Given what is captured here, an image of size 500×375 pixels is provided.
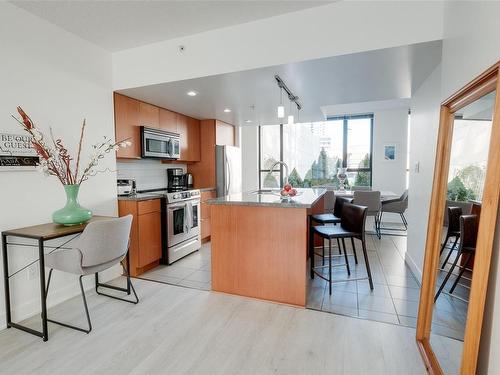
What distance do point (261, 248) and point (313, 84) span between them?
1.90m

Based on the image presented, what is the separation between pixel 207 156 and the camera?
4992 mm

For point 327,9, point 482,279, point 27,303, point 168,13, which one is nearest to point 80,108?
point 168,13

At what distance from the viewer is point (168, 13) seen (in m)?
2.36

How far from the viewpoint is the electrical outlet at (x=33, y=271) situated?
2.38 metres

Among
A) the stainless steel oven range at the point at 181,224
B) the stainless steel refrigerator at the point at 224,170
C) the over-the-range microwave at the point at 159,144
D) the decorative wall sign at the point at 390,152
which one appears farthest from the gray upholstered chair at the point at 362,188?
the over-the-range microwave at the point at 159,144

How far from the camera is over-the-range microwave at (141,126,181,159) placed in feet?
11.9

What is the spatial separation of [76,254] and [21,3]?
2.07 meters

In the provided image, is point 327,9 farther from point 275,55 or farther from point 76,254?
point 76,254

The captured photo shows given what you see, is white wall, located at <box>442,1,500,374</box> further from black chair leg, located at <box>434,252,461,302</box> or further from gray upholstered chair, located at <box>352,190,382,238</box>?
gray upholstered chair, located at <box>352,190,382,238</box>

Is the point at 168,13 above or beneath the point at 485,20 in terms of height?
above

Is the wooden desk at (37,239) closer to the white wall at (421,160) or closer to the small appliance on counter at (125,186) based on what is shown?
the small appliance on counter at (125,186)

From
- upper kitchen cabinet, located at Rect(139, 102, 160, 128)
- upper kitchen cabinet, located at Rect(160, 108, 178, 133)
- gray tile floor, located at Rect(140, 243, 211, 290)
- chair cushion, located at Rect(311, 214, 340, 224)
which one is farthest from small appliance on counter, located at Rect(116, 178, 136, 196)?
chair cushion, located at Rect(311, 214, 340, 224)

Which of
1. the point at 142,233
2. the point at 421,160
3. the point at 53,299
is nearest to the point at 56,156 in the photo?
the point at 142,233

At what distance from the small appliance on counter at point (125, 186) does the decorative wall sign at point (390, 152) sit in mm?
5408
